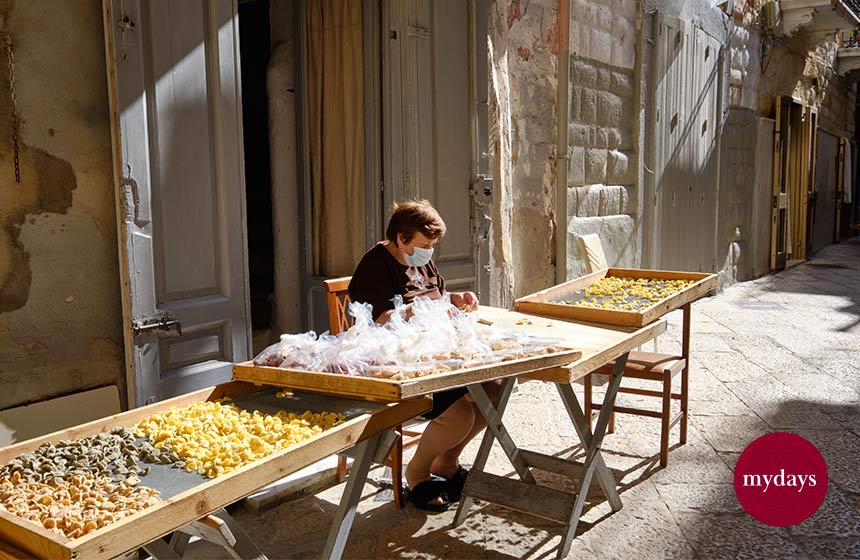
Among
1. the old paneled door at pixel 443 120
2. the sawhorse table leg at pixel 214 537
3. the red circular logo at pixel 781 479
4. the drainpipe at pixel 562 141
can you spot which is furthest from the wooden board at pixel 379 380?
the drainpipe at pixel 562 141

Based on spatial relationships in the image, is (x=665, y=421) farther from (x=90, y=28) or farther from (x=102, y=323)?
(x=90, y=28)

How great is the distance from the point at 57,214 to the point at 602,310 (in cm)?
230

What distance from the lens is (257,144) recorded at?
580 centimetres

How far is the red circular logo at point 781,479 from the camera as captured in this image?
344 centimetres

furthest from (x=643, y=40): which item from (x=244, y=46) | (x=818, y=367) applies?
(x=244, y=46)

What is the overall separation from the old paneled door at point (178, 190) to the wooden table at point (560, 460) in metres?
1.22

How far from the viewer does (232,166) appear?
339cm

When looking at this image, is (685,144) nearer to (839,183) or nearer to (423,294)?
(423,294)

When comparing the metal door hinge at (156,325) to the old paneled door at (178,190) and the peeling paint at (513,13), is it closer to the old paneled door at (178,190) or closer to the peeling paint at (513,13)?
the old paneled door at (178,190)

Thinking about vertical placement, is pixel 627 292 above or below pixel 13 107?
below

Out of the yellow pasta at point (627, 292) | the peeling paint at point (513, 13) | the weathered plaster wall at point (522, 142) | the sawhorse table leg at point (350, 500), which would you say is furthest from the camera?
the peeling paint at point (513, 13)

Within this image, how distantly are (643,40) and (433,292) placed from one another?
508 cm

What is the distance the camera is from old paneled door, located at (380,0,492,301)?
4523mm

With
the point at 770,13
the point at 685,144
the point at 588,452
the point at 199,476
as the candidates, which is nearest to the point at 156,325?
the point at 199,476
